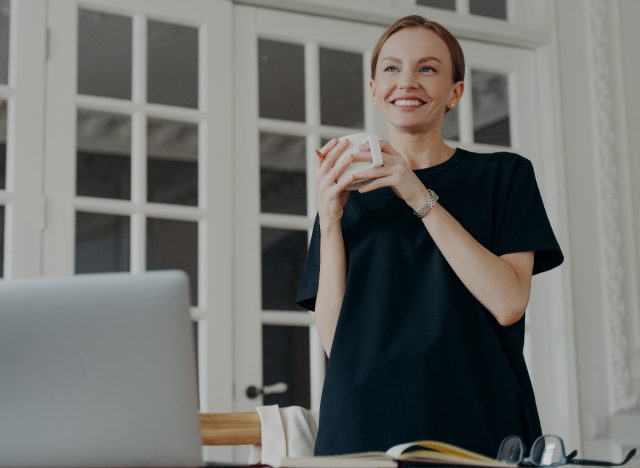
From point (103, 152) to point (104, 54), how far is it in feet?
1.30

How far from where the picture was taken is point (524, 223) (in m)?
1.58

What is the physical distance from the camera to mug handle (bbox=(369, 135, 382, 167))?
149 centimetres

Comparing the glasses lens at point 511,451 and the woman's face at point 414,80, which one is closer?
the glasses lens at point 511,451

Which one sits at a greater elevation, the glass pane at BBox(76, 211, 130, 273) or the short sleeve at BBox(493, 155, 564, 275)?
the glass pane at BBox(76, 211, 130, 273)

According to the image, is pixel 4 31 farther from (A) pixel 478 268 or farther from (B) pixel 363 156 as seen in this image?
(A) pixel 478 268

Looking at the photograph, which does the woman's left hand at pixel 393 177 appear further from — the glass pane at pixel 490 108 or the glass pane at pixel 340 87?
the glass pane at pixel 490 108

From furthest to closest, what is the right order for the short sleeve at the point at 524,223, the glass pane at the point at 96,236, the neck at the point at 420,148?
the glass pane at the point at 96,236 → the neck at the point at 420,148 → the short sleeve at the point at 524,223

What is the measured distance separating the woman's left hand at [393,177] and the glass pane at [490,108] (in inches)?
91.7

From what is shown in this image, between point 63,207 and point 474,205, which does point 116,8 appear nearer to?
point 63,207

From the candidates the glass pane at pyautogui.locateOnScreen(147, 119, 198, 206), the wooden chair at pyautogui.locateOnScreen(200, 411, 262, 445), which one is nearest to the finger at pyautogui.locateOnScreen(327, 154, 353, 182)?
the wooden chair at pyautogui.locateOnScreen(200, 411, 262, 445)

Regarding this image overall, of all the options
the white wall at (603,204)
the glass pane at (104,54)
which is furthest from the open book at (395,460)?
the white wall at (603,204)

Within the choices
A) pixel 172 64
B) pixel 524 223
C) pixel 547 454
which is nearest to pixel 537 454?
pixel 547 454

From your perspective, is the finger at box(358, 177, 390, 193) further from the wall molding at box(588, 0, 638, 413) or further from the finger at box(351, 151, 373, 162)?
the wall molding at box(588, 0, 638, 413)

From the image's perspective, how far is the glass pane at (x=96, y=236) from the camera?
3162 millimetres
